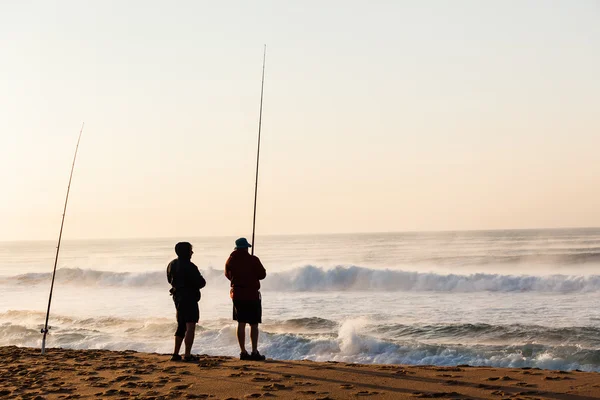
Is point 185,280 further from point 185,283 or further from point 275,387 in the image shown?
point 275,387

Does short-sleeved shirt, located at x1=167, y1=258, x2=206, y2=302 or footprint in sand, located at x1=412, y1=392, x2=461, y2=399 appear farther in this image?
short-sleeved shirt, located at x1=167, y1=258, x2=206, y2=302

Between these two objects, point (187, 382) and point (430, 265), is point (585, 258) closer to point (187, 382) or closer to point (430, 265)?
point (430, 265)

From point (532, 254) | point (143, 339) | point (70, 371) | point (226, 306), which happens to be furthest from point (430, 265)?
point (70, 371)

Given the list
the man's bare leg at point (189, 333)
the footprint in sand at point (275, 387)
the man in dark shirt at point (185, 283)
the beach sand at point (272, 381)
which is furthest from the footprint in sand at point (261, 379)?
the man's bare leg at point (189, 333)

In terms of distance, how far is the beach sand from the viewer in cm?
621

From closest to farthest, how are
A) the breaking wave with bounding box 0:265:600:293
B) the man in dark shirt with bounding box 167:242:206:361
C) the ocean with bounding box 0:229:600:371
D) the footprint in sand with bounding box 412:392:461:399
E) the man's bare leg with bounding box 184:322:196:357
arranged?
the footprint in sand with bounding box 412:392:461:399
the man in dark shirt with bounding box 167:242:206:361
the man's bare leg with bounding box 184:322:196:357
the ocean with bounding box 0:229:600:371
the breaking wave with bounding box 0:265:600:293

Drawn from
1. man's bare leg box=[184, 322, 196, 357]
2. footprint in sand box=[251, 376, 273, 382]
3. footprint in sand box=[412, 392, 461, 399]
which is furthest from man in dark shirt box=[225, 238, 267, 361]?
footprint in sand box=[412, 392, 461, 399]

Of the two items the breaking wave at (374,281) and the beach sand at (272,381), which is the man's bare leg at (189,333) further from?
the breaking wave at (374,281)

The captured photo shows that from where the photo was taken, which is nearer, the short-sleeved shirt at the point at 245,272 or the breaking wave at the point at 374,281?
the short-sleeved shirt at the point at 245,272

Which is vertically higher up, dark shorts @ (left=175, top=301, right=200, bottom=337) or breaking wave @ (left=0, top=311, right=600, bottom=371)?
dark shorts @ (left=175, top=301, right=200, bottom=337)

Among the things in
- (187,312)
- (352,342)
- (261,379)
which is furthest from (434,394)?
(352,342)

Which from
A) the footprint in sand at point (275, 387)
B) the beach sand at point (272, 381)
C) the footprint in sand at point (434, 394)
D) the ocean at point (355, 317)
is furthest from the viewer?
the ocean at point (355, 317)

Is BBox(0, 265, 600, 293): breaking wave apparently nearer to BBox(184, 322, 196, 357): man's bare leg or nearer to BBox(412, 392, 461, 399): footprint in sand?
BBox(184, 322, 196, 357): man's bare leg

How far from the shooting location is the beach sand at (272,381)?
20.4ft
